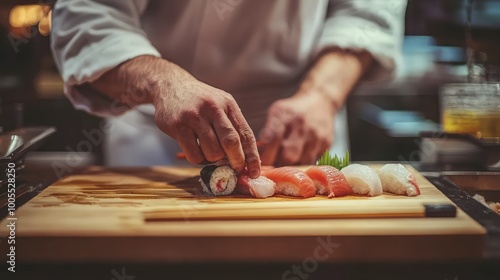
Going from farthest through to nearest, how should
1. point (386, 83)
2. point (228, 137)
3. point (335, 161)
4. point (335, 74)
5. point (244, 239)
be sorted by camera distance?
point (386, 83), point (335, 74), point (335, 161), point (228, 137), point (244, 239)

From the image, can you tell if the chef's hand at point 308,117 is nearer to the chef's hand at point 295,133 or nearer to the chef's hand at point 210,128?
the chef's hand at point 295,133

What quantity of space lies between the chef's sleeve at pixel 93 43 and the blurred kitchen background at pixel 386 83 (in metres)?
1.89

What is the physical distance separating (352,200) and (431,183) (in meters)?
0.41

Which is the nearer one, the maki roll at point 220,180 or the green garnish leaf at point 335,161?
the maki roll at point 220,180

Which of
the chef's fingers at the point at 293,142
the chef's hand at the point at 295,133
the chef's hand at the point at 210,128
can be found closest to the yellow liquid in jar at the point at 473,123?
the chef's hand at the point at 295,133

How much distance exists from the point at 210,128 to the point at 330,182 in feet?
1.32

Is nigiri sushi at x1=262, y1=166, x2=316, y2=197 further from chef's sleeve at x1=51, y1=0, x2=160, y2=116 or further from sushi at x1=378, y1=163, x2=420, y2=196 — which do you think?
chef's sleeve at x1=51, y1=0, x2=160, y2=116

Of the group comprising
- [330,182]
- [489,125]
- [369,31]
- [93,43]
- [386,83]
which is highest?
[369,31]

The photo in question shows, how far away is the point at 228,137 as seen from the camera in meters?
1.83

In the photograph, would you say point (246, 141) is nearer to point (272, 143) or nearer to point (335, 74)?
point (272, 143)

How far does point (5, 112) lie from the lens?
7.77 feet

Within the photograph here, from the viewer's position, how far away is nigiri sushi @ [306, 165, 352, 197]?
1.86m

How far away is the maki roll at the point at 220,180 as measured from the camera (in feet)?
6.11

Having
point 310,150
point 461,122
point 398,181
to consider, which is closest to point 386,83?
point 461,122
